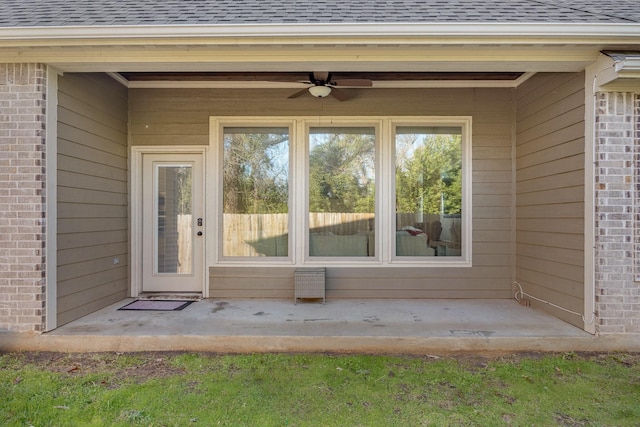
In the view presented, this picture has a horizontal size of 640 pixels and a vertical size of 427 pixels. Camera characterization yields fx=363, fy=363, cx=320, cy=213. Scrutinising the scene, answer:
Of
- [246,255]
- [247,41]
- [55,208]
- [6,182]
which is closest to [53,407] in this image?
[55,208]

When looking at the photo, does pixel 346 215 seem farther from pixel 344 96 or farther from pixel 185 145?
pixel 185 145

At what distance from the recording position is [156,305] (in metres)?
4.44

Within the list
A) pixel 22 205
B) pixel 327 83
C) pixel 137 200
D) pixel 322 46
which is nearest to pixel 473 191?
pixel 327 83

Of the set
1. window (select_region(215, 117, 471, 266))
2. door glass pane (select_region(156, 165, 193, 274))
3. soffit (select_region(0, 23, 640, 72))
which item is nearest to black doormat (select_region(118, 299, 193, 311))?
door glass pane (select_region(156, 165, 193, 274))

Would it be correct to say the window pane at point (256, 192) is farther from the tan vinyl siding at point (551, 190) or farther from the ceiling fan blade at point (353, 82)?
the tan vinyl siding at point (551, 190)

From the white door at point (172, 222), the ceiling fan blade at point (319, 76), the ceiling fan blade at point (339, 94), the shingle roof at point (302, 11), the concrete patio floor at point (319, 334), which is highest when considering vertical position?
the shingle roof at point (302, 11)

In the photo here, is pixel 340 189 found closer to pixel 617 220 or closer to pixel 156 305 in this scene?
pixel 156 305

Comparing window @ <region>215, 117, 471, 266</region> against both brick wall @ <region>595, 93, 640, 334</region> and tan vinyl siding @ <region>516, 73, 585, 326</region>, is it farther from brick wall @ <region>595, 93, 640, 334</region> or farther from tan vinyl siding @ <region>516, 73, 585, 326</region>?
brick wall @ <region>595, 93, 640, 334</region>

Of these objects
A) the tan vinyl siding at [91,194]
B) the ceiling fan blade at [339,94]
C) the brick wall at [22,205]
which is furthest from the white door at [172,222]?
the ceiling fan blade at [339,94]

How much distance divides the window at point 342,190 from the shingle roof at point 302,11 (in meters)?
1.48

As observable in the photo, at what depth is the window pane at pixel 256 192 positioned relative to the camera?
193 inches

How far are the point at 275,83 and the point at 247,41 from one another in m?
1.46

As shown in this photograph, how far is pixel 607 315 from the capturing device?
11.1 feet

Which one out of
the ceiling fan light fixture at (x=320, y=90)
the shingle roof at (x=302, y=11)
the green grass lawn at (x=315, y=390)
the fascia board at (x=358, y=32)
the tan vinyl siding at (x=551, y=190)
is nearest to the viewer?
the green grass lawn at (x=315, y=390)
